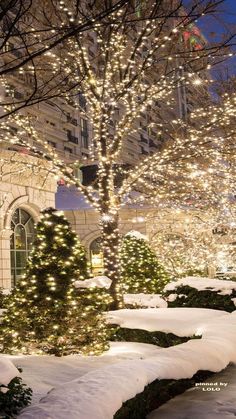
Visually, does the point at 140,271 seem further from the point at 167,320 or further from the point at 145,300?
the point at 167,320

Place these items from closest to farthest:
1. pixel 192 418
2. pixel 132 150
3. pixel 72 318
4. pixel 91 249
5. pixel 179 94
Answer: pixel 192 418, pixel 72 318, pixel 91 249, pixel 132 150, pixel 179 94

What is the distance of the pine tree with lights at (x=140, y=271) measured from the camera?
17.1 m

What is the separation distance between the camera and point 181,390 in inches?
275

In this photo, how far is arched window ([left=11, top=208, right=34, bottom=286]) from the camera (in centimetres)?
2086

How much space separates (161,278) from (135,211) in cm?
1387

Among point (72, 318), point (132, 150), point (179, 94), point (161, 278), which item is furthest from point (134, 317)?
point (179, 94)

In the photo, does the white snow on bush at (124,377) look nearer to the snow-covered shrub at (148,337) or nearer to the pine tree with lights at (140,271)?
the snow-covered shrub at (148,337)

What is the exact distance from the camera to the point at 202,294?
14.2 m

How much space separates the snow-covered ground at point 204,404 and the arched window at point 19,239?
1471cm

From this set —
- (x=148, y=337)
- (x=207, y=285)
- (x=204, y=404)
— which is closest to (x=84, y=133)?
(x=207, y=285)

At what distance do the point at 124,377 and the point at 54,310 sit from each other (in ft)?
12.6

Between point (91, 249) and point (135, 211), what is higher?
point (135, 211)

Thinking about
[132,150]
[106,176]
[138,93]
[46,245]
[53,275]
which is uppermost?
[132,150]

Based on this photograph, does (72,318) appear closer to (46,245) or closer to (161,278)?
(46,245)
